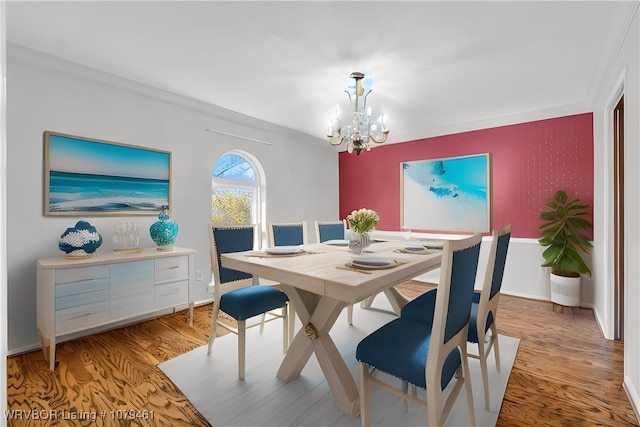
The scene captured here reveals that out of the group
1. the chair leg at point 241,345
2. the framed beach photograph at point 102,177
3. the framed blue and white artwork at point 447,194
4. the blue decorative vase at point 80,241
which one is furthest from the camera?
the framed blue and white artwork at point 447,194

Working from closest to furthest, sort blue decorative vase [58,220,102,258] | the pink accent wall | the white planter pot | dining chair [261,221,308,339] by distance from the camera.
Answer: blue decorative vase [58,220,102,258], dining chair [261,221,308,339], the white planter pot, the pink accent wall

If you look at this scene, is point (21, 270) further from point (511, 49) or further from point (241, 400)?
point (511, 49)

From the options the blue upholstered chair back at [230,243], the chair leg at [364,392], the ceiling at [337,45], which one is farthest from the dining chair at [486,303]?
the blue upholstered chair back at [230,243]

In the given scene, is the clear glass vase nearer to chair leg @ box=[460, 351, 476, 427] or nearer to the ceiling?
chair leg @ box=[460, 351, 476, 427]

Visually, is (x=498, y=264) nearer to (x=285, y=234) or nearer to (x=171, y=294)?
(x=285, y=234)

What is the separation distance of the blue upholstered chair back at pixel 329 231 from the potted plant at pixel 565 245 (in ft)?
7.53

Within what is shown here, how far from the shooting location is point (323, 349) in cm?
176

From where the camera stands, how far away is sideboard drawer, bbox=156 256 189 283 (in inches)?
111

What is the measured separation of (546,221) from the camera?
Result: 12.1 ft

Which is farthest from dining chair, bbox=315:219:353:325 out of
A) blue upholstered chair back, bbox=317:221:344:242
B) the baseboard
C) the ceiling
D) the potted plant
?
the baseboard

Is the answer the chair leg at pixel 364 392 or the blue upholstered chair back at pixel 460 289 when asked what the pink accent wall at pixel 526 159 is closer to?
the blue upholstered chair back at pixel 460 289

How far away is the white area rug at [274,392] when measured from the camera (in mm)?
1627

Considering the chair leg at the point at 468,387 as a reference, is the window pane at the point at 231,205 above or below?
above

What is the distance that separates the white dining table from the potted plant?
217 centimetres
